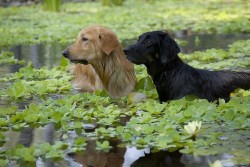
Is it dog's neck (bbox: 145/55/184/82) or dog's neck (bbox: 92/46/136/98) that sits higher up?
dog's neck (bbox: 145/55/184/82)

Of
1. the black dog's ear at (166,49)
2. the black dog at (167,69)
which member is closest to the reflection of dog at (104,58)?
the black dog at (167,69)

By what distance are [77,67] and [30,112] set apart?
2660 millimetres

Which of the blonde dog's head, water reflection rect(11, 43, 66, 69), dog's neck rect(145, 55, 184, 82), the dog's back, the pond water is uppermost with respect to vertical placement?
the blonde dog's head

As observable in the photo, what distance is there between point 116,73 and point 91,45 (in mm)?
519

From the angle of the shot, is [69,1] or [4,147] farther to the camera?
[69,1]

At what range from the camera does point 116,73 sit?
25.8 feet

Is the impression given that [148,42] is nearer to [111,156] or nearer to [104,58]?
[104,58]

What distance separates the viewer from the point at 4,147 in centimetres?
519

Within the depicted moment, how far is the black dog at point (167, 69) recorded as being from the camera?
6925 millimetres

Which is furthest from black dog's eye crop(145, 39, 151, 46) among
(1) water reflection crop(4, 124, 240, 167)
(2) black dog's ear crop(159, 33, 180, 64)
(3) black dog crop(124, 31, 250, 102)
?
(1) water reflection crop(4, 124, 240, 167)

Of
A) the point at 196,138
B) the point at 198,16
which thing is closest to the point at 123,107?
the point at 196,138

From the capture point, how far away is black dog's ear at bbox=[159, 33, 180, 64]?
272 inches

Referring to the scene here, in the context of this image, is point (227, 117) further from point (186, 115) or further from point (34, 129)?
point (34, 129)

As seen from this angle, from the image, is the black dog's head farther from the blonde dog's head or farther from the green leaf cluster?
the green leaf cluster
